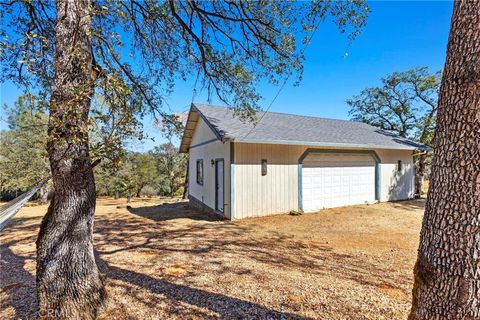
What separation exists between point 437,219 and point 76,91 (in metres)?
3.07

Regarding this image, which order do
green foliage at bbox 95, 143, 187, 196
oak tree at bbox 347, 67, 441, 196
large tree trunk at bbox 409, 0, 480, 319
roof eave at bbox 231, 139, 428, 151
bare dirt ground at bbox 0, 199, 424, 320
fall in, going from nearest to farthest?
large tree trunk at bbox 409, 0, 480, 319 → bare dirt ground at bbox 0, 199, 424, 320 → roof eave at bbox 231, 139, 428, 151 → oak tree at bbox 347, 67, 441, 196 → green foliage at bbox 95, 143, 187, 196

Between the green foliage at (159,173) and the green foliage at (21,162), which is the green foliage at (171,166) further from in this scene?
the green foliage at (21,162)

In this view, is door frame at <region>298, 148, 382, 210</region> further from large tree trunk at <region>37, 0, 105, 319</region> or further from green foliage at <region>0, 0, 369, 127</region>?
large tree trunk at <region>37, 0, 105, 319</region>

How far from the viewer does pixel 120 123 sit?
259cm

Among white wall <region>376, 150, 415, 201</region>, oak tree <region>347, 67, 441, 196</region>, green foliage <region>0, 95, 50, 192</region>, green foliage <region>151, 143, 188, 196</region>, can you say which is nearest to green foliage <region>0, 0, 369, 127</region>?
white wall <region>376, 150, 415, 201</region>

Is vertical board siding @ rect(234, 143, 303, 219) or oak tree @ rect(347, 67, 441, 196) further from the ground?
oak tree @ rect(347, 67, 441, 196)

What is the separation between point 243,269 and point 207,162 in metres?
6.43

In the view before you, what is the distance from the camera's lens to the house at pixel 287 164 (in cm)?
802

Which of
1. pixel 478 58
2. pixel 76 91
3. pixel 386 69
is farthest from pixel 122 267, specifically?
pixel 386 69

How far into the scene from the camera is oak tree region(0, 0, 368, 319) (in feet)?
8.06

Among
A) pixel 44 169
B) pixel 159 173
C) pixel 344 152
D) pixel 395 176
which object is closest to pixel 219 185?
pixel 344 152

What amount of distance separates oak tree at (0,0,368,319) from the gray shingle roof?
7.26ft

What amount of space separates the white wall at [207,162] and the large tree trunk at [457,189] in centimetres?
660

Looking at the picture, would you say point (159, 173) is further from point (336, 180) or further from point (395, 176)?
point (395, 176)
